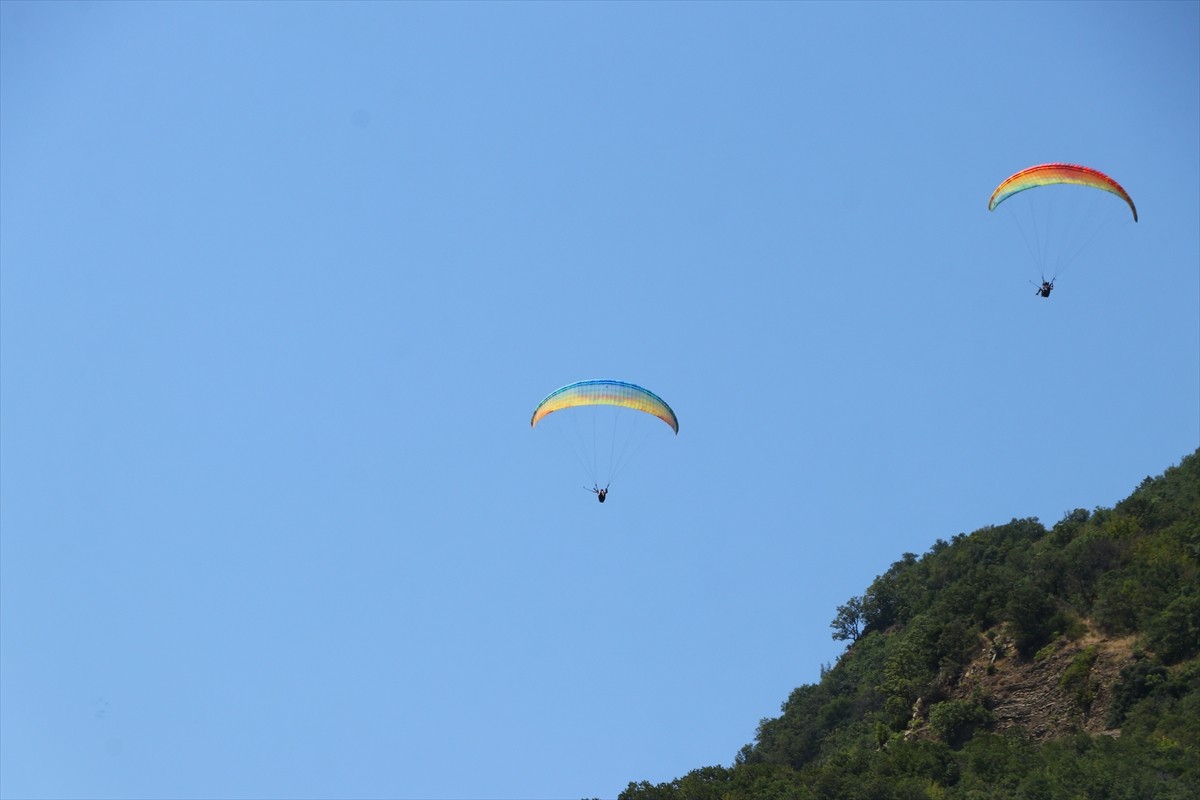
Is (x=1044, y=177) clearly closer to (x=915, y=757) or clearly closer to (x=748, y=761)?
(x=915, y=757)

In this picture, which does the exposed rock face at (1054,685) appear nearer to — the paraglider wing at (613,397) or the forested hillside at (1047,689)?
the forested hillside at (1047,689)

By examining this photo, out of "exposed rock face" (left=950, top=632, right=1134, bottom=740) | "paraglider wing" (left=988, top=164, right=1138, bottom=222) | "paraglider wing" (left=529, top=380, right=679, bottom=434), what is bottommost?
"exposed rock face" (left=950, top=632, right=1134, bottom=740)

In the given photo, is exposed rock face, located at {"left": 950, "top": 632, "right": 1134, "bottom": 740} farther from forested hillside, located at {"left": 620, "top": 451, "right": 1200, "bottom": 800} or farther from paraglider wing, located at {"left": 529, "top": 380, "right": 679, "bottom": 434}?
paraglider wing, located at {"left": 529, "top": 380, "right": 679, "bottom": 434}

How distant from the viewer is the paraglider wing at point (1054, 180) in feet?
271

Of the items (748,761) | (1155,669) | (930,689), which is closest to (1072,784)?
(1155,669)

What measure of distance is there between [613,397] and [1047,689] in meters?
23.6

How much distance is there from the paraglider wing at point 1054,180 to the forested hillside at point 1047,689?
54.9 ft

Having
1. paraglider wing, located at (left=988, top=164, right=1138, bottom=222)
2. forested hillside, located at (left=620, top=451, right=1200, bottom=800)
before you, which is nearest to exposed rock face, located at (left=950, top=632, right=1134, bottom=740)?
forested hillside, located at (left=620, top=451, right=1200, bottom=800)

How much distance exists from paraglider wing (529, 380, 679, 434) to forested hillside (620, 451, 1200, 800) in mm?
17427

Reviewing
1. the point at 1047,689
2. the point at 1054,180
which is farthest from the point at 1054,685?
the point at 1054,180

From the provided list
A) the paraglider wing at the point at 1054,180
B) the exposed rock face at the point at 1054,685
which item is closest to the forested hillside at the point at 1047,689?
the exposed rock face at the point at 1054,685

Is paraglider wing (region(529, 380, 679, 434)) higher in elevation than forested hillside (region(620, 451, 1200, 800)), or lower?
higher

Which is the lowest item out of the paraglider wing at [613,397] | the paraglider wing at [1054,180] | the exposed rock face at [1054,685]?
the exposed rock face at [1054,685]

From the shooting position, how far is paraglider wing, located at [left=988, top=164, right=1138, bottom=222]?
3250 inches
